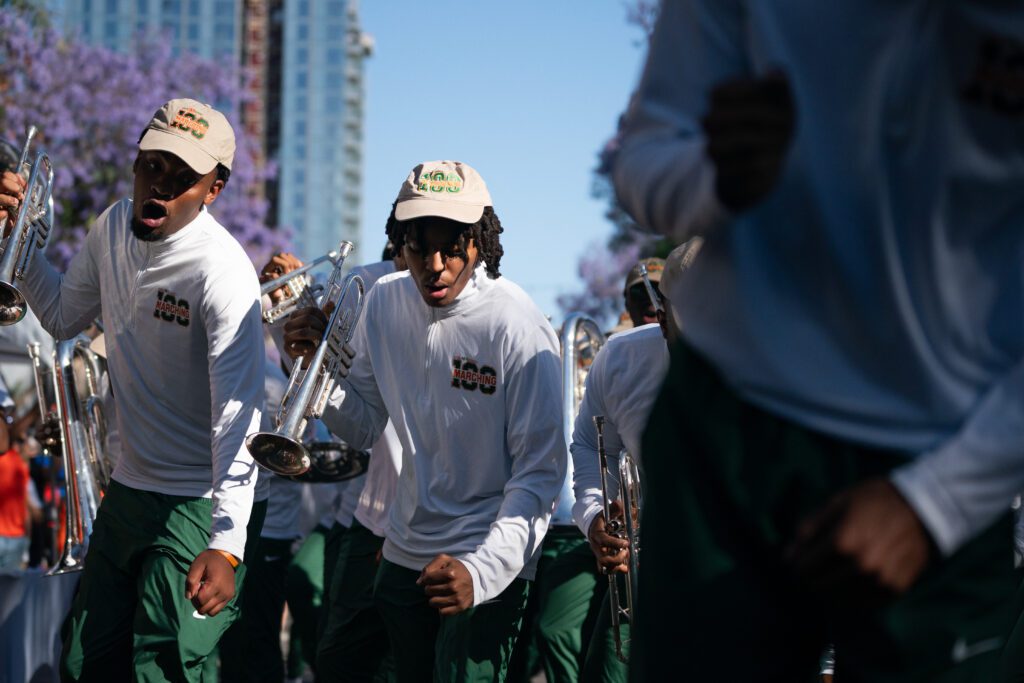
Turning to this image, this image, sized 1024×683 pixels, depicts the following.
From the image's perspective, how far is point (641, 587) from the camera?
215 centimetres

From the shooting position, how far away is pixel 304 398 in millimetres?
5309

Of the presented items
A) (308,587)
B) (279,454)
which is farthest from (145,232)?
(308,587)

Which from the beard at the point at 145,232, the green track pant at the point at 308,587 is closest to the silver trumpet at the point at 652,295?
the beard at the point at 145,232

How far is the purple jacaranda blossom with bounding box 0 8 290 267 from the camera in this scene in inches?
688

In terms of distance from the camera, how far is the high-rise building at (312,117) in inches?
3755

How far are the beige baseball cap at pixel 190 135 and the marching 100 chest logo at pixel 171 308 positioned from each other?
48 cm

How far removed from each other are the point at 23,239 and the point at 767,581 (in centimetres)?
414

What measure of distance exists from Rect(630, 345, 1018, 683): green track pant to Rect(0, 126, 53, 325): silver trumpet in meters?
3.83

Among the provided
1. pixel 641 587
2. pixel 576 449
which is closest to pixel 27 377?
pixel 576 449

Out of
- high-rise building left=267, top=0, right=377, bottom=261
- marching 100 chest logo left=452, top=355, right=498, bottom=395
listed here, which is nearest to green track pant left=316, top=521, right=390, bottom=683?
marching 100 chest logo left=452, top=355, right=498, bottom=395

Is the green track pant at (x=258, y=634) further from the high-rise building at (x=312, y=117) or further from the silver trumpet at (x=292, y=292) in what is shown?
the high-rise building at (x=312, y=117)

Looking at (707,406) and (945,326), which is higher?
(945,326)

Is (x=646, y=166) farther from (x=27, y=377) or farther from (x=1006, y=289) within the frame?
(x=27, y=377)

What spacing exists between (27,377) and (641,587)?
13.1m
